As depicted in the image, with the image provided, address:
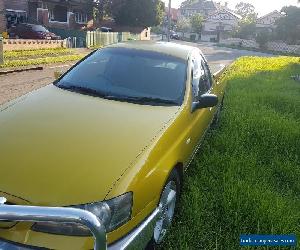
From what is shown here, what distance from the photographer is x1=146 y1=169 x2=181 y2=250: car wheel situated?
3082 millimetres

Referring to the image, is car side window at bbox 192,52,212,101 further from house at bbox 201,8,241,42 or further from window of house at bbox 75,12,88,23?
house at bbox 201,8,241,42

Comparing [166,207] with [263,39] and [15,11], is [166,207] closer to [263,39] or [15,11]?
[15,11]

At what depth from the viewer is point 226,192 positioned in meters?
4.16

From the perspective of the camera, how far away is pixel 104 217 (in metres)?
2.32

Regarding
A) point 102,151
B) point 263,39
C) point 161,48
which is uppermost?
point 263,39

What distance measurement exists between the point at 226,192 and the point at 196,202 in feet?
1.66

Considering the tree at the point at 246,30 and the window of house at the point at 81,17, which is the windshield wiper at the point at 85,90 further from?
the tree at the point at 246,30

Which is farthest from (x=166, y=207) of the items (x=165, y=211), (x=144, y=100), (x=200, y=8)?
(x=200, y=8)

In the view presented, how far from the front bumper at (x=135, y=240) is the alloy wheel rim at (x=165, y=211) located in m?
0.32

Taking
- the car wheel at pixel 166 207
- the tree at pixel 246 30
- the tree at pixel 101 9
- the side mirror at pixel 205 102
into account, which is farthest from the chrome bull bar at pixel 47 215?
the tree at pixel 246 30

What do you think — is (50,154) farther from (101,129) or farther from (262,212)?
(262,212)

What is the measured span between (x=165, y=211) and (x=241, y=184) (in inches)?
56.0

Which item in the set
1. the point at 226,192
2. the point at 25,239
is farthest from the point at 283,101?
the point at 25,239

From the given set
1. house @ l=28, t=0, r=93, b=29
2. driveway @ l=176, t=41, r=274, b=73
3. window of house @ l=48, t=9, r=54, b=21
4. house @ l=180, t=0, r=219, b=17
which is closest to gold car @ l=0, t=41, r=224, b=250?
driveway @ l=176, t=41, r=274, b=73
